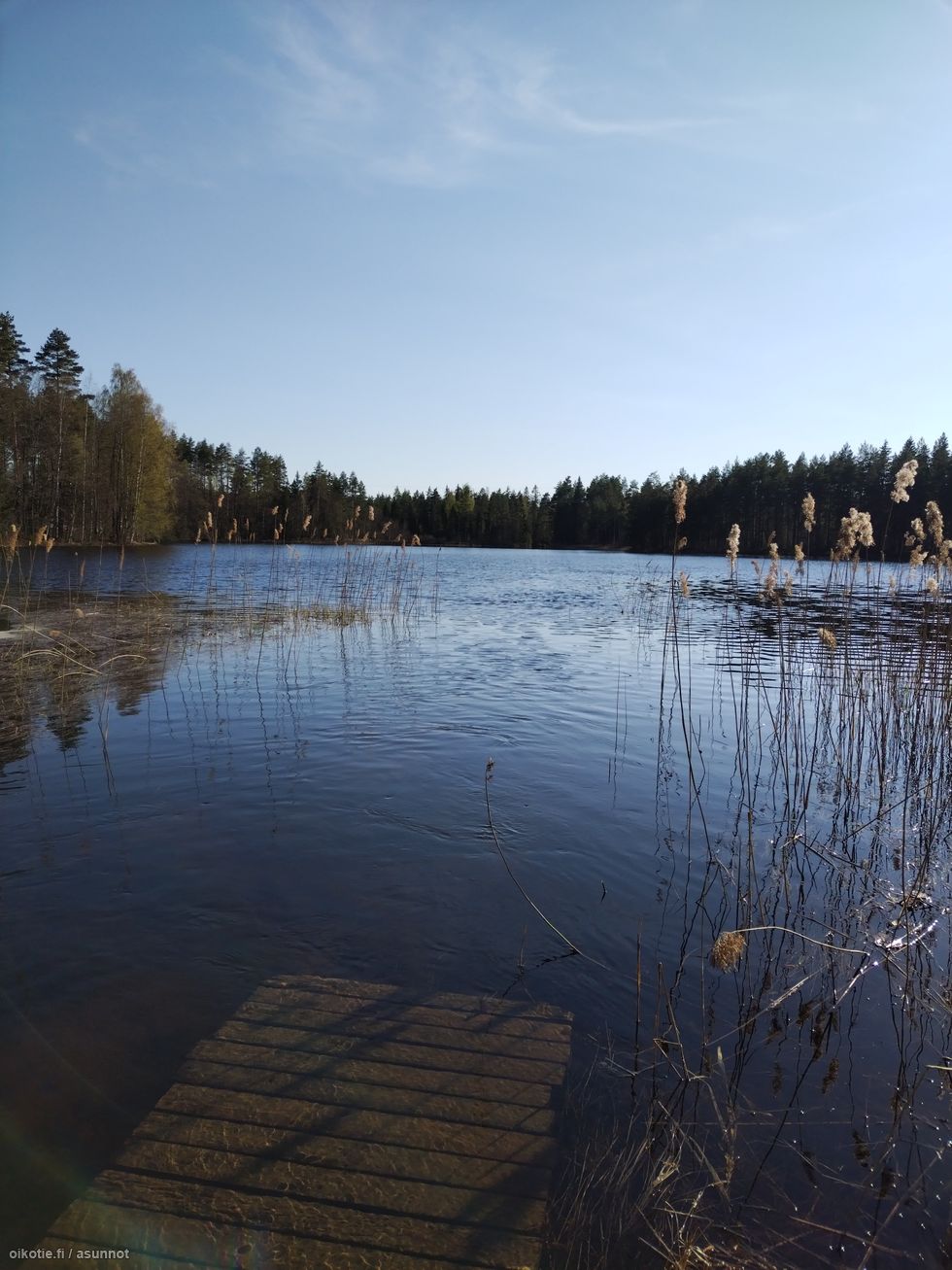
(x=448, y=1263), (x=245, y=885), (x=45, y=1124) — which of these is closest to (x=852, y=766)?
(x=245, y=885)

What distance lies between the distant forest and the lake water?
9.84ft

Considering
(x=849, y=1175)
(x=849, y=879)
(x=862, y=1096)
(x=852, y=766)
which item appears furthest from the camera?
(x=852, y=766)

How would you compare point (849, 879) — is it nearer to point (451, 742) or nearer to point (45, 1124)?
point (451, 742)

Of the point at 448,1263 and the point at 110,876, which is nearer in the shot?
the point at 448,1263

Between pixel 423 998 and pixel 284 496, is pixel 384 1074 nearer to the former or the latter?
pixel 423 998

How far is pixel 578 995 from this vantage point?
3432mm

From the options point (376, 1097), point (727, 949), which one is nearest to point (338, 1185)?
point (376, 1097)

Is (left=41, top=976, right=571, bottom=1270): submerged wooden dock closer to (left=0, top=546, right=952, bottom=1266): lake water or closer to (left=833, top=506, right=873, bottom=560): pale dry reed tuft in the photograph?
(left=0, top=546, right=952, bottom=1266): lake water

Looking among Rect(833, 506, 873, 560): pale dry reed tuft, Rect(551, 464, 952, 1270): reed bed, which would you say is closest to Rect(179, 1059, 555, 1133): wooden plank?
Rect(551, 464, 952, 1270): reed bed

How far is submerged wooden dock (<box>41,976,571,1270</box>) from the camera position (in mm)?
2117

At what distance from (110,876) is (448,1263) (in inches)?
126

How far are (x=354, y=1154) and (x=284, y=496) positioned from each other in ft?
244

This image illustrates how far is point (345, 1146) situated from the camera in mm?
2465

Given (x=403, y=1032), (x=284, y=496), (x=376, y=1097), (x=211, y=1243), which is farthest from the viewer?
(x=284, y=496)
